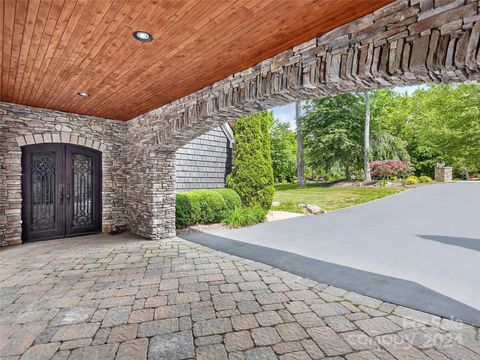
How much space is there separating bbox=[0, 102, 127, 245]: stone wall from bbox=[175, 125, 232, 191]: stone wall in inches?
63.2

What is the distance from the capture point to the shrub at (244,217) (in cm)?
673

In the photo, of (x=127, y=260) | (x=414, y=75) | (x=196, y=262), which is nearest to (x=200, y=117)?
(x=196, y=262)

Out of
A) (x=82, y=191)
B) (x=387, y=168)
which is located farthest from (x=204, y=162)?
(x=387, y=168)

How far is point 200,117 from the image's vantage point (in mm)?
4000

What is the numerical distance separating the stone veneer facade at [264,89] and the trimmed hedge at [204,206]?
735 millimetres

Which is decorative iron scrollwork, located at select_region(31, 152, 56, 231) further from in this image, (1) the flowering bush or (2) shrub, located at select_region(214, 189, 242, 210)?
(1) the flowering bush

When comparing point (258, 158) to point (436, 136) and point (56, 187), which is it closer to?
point (56, 187)

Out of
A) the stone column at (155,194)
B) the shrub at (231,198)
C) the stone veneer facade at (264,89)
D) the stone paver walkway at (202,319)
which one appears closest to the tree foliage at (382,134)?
the shrub at (231,198)

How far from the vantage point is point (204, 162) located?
316 inches

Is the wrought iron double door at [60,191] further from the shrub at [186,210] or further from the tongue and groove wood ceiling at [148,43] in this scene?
the shrub at [186,210]

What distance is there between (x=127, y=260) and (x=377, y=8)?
438cm

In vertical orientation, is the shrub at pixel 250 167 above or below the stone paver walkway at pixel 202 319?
above

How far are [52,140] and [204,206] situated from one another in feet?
11.9

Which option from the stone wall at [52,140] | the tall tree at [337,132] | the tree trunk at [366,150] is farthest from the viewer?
the tall tree at [337,132]
